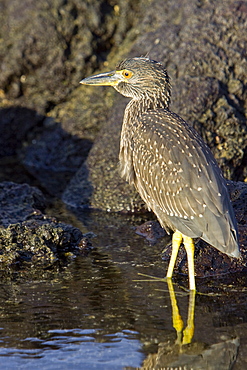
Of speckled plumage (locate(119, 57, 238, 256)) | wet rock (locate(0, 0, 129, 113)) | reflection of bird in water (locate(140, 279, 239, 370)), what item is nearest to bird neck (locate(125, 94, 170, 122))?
speckled plumage (locate(119, 57, 238, 256))

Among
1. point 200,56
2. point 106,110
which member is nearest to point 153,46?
point 200,56

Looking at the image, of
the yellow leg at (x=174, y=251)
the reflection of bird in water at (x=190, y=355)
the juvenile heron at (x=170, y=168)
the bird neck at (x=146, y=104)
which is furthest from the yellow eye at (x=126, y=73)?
the reflection of bird in water at (x=190, y=355)

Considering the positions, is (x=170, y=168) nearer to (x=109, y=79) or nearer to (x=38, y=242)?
(x=109, y=79)

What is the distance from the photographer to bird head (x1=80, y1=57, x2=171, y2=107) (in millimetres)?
6172

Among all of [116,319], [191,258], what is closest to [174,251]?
[191,258]

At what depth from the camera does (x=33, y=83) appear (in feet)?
34.8

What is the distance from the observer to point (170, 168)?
17.3ft

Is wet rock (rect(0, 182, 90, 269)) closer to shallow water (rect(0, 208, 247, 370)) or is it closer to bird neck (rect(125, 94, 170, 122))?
shallow water (rect(0, 208, 247, 370))

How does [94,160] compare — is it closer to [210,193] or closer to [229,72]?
[229,72]

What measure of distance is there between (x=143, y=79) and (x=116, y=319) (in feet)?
8.86

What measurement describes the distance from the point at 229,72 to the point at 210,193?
12.0 feet

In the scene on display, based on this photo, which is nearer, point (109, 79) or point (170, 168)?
point (170, 168)

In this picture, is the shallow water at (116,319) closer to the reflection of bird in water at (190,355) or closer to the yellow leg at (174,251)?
the reflection of bird in water at (190,355)

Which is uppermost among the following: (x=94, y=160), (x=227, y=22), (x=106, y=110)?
(x=227, y=22)
